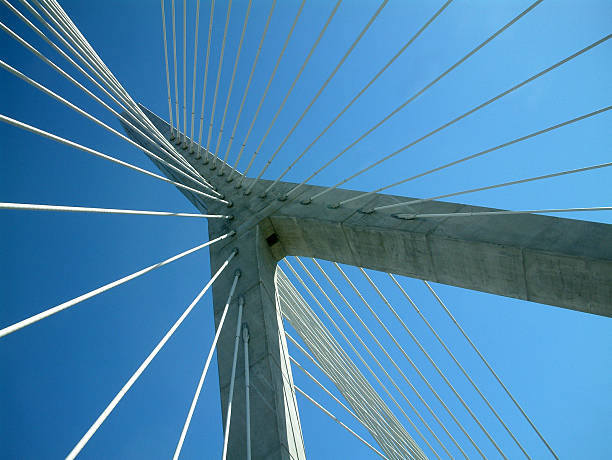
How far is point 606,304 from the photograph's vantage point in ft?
15.4

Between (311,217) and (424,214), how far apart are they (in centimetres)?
162

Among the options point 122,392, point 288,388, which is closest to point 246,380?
point 288,388

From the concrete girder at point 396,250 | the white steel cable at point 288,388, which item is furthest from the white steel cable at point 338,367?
the concrete girder at point 396,250

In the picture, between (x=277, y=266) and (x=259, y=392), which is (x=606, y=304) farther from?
(x=277, y=266)

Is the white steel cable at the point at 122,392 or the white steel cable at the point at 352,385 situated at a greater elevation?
the white steel cable at the point at 122,392

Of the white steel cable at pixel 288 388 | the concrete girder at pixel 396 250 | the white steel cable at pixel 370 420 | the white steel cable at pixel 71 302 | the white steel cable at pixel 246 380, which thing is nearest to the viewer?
the white steel cable at pixel 71 302

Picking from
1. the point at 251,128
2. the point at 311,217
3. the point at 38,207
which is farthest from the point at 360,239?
the point at 38,207

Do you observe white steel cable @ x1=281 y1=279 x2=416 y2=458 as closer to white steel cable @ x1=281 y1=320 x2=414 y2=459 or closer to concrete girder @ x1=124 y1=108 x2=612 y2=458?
white steel cable @ x1=281 y1=320 x2=414 y2=459

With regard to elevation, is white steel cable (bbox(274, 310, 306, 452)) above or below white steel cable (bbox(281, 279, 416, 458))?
above

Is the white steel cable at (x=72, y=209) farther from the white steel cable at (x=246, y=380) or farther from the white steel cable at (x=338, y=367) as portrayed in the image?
the white steel cable at (x=338, y=367)

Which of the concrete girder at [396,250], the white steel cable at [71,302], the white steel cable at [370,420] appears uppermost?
the white steel cable at [71,302]

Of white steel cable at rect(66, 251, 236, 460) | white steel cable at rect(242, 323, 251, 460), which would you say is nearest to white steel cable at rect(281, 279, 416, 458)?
white steel cable at rect(242, 323, 251, 460)

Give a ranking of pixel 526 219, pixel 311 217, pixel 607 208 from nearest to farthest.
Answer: pixel 607 208 → pixel 526 219 → pixel 311 217

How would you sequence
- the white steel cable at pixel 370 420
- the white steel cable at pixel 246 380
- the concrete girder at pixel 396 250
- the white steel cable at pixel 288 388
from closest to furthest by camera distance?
1. the concrete girder at pixel 396 250
2. the white steel cable at pixel 246 380
3. the white steel cable at pixel 288 388
4. the white steel cable at pixel 370 420
